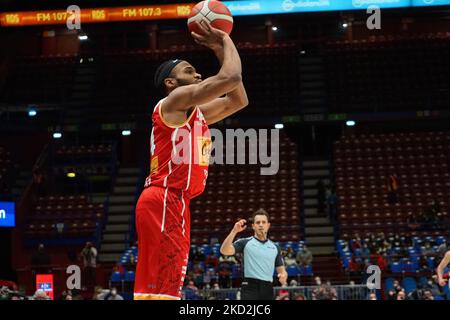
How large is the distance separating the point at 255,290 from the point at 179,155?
15.6 feet

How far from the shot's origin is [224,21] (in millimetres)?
4676

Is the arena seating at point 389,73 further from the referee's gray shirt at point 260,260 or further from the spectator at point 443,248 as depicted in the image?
the referee's gray shirt at point 260,260

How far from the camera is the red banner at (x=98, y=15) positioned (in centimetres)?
2350

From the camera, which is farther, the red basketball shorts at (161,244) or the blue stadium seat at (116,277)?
the blue stadium seat at (116,277)

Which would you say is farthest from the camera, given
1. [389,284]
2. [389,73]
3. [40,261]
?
[389,73]

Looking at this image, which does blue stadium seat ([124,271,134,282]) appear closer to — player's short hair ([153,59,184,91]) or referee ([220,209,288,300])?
referee ([220,209,288,300])

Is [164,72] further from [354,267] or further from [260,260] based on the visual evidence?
[354,267]

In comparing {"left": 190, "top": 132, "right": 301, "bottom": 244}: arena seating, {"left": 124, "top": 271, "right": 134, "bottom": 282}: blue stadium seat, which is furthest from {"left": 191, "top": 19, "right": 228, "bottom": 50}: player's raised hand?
{"left": 190, "top": 132, "right": 301, "bottom": 244}: arena seating

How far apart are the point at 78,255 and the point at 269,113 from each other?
7882 mm

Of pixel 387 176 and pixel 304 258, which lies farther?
pixel 387 176

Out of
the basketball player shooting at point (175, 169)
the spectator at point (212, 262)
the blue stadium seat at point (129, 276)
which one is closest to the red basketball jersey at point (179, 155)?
the basketball player shooting at point (175, 169)

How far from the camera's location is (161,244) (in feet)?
14.0

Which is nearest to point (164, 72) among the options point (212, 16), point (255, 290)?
point (212, 16)
